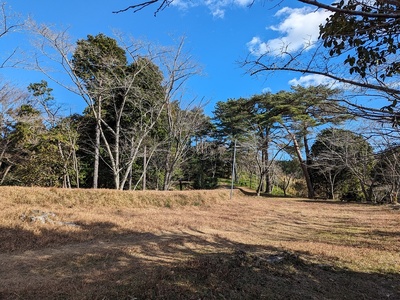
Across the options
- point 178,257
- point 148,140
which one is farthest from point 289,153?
point 178,257

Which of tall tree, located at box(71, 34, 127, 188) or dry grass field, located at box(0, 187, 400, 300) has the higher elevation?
tall tree, located at box(71, 34, 127, 188)

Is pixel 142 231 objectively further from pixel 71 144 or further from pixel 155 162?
pixel 155 162

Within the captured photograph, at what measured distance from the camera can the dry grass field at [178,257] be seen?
121 inches

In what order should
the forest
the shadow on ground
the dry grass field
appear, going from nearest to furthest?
the shadow on ground < the dry grass field < the forest

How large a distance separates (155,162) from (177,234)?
1692 cm

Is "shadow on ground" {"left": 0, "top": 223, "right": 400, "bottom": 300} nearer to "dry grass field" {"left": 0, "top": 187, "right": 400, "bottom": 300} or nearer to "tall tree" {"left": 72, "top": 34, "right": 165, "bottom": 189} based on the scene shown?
"dry grass field" {"left": 0, "top": 187, "right": 400, "bottom": 300}

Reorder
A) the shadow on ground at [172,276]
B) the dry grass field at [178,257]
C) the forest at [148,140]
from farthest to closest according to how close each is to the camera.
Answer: the forest at [148,140] → the dry grass field at [178,257] → the shadow on ground at [172,276]

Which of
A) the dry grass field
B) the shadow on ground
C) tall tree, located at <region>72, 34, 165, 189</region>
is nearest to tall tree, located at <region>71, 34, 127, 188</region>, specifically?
tall tree, located at <region>72, 34, 165, 189</region>

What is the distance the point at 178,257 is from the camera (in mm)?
4633

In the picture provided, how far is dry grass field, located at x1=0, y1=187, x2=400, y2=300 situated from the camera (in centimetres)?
307

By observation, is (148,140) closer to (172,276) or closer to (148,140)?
(148,140)

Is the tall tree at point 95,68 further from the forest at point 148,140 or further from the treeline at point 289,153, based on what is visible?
the treeline at point 289,153

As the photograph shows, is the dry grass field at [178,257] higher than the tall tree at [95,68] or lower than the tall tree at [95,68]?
lower

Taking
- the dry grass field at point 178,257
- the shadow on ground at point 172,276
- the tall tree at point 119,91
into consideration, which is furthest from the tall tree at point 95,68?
the shadow on ground at point 172,276
